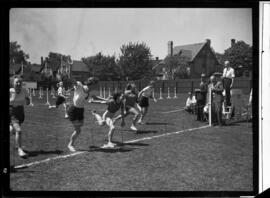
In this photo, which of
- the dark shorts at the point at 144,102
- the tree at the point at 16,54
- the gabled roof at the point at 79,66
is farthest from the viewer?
the dark shorts at the point at 144,102

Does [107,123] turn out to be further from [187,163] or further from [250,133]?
[250,133]

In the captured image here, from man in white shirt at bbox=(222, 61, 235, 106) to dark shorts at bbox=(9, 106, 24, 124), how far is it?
2.27 m

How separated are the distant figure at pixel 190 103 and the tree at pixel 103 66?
85cm

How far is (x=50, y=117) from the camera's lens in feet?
12.4

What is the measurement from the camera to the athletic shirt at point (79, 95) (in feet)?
12.6

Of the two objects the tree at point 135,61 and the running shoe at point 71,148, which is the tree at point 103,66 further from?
the running shoe at point 71,148

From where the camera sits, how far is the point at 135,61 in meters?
3.85

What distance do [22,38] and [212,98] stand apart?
88.3 inches

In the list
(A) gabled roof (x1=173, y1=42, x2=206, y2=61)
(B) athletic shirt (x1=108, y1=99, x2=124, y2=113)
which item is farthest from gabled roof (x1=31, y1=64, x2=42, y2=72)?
(A) gabled roof (x1=173, y1=42, x2=206, y2=61)

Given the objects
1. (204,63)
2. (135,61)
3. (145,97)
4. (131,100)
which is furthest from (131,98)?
(204,63)

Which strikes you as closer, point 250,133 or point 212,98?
point 250,133

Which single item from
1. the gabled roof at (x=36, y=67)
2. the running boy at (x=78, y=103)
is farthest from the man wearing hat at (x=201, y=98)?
the gabled roof at (x=36, y=67)

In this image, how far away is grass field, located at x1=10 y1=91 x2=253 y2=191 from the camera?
143 inches
